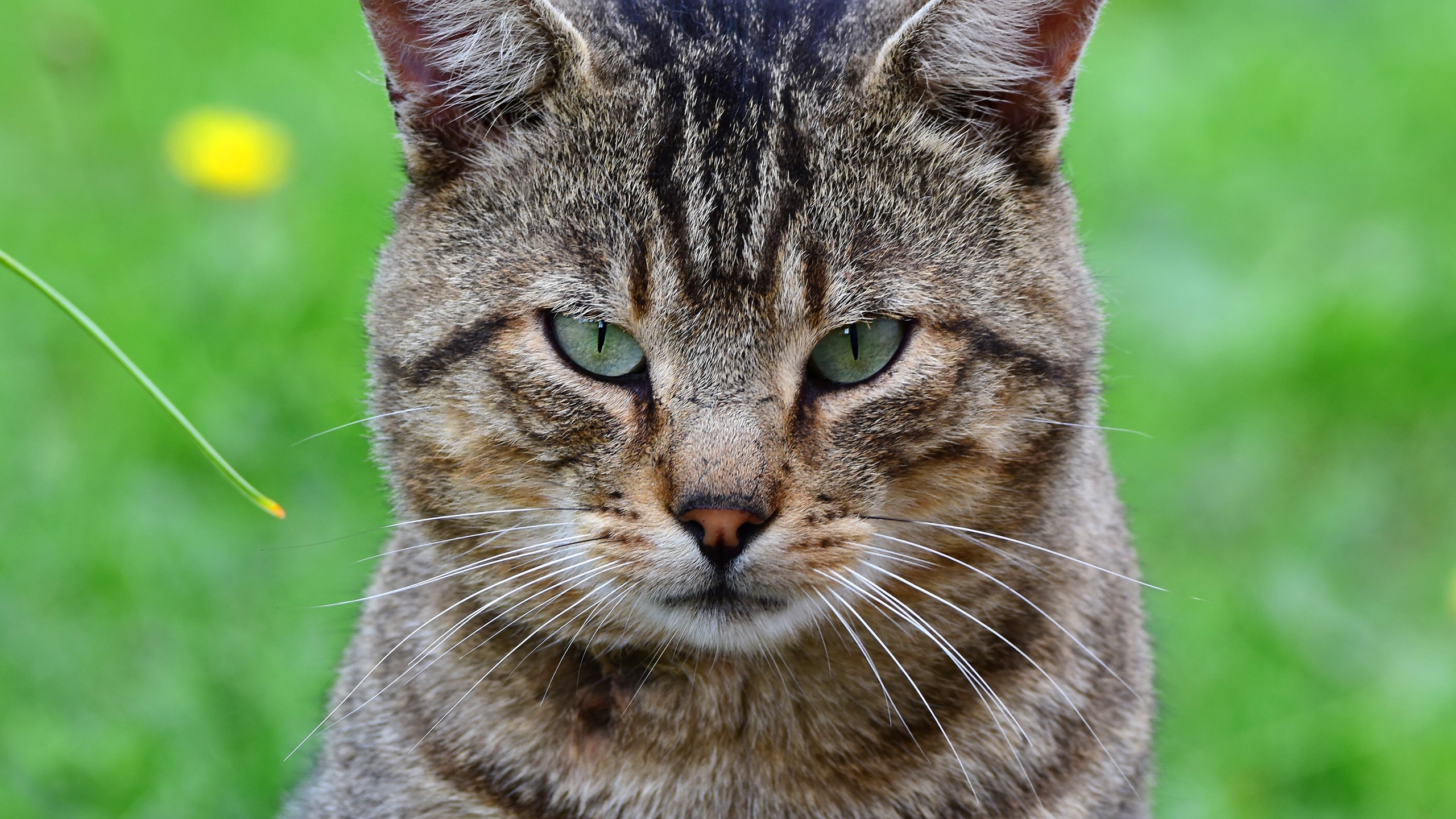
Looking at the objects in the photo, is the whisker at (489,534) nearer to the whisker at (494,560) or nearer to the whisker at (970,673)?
the whisker at (494,560)

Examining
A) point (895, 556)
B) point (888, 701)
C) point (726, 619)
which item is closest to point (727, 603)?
point (726, 619)

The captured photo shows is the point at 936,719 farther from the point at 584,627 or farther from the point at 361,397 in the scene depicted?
the point at 361,397

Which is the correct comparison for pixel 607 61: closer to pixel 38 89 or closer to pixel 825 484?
pixel 825 484

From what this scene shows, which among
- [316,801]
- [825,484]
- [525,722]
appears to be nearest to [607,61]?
[825,484]

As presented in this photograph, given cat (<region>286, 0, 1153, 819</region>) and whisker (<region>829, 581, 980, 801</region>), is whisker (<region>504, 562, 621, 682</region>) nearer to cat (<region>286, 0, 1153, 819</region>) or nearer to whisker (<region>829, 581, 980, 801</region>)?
cat (<region>286, 0, 1153, 819</region>)

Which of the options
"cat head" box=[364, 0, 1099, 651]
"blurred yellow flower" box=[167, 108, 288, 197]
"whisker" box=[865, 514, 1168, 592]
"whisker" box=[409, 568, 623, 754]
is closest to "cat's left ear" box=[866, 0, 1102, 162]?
"cat head" box=[364, 0, 1099, 651]

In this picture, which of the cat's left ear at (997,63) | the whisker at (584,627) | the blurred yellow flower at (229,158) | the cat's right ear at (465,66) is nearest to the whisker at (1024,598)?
the whisker at (584,627)

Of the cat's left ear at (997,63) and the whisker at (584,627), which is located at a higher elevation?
the cat's left ear at (997,63)
